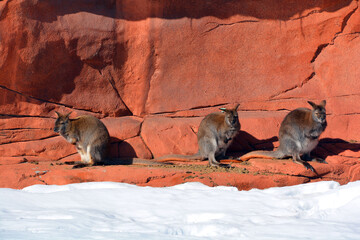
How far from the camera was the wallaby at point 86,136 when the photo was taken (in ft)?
25.3

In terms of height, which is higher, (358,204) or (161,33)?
(161,33)

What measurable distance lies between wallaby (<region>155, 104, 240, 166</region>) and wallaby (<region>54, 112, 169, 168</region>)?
35.1 inches

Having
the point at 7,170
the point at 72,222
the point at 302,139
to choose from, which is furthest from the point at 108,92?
the point at 72,222

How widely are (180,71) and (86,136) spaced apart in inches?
95.8

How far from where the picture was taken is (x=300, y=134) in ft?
25.3

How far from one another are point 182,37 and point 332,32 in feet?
10.1

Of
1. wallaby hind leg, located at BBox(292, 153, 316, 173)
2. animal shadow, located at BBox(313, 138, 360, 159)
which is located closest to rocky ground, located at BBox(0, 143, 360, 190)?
wallaby hind leg, located at BBox(292, 153, 316, 173)

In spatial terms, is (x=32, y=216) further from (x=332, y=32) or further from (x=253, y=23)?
(x=332, y=32)

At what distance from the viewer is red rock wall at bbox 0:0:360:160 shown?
851cm

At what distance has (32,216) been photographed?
4781 millimetres

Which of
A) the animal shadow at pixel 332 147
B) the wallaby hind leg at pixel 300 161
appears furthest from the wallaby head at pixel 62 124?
the animal shadow at pixel 332 147

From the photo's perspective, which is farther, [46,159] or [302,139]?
[46,159]

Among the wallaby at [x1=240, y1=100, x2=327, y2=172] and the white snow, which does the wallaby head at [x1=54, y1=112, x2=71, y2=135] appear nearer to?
the white snow

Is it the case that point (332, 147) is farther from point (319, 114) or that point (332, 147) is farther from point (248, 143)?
point (248, 143)
